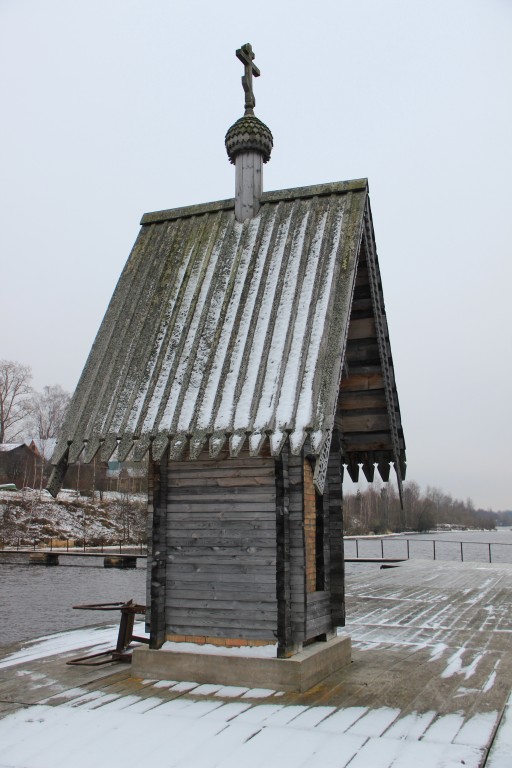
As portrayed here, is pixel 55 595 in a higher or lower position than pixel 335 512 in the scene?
lower

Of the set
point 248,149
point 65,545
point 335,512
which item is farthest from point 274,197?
point 65,545

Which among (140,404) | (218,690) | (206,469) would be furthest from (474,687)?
(140,404)

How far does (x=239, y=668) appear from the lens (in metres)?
6.83

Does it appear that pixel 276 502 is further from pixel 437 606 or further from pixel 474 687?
pixel 437 606

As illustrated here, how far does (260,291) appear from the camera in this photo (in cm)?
787

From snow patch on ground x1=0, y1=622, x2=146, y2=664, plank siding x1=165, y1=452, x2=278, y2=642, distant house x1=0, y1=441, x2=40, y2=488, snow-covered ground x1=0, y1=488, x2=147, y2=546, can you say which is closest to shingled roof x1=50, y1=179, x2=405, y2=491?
plank siding x1=165, y1=452, x2=278, y2=642

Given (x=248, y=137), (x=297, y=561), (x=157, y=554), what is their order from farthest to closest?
1. (x=248, y=137)
2. (x=157, y=554)
3. (x=297, y=561)

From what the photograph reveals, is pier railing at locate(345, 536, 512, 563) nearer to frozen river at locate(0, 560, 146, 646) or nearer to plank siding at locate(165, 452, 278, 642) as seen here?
frozen river at locate(0, 560, 146, 646)

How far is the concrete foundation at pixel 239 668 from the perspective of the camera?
22.0ft

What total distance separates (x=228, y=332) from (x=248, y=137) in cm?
309

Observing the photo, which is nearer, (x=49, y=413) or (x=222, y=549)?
(x=222, y=549)

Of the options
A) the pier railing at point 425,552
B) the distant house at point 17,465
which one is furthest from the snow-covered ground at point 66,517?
the pier railing at point 425,552

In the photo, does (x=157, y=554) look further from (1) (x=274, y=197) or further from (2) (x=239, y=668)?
(1) (x=274, y=197)

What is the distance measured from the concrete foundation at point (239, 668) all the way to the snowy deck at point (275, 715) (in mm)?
103
